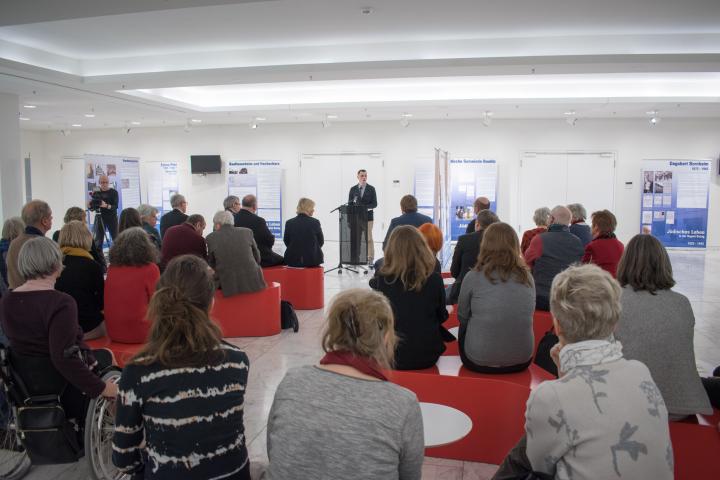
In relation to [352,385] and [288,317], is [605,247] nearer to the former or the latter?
[288,317]

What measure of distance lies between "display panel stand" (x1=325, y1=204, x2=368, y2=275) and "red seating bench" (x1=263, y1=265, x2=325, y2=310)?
7.08 feet

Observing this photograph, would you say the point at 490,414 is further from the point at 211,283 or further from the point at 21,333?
the point at 21,333

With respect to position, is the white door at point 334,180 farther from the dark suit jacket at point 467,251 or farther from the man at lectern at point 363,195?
the dark suit jacket at point 467,251

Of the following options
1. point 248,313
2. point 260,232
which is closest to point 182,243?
point 248,313

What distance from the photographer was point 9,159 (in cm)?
894

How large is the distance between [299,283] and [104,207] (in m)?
4.46

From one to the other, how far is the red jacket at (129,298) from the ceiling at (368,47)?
236cm

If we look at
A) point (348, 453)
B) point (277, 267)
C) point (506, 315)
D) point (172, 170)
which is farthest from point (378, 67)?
point (172, 170)

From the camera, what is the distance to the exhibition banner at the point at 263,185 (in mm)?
14836

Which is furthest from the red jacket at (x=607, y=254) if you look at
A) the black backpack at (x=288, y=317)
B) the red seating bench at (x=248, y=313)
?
the red seating bench at (x=248, y=313)

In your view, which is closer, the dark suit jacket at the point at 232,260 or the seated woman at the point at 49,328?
the seated woman at the point at 49,328

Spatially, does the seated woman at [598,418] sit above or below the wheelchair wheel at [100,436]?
above

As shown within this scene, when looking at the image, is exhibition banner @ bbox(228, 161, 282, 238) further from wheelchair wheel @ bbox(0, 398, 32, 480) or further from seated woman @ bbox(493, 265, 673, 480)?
seated woman @ bbox(493, 265, 673, 480)

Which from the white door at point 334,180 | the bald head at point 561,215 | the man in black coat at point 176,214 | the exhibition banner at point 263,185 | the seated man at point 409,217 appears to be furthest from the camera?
the exhibition banner at point 263,185
